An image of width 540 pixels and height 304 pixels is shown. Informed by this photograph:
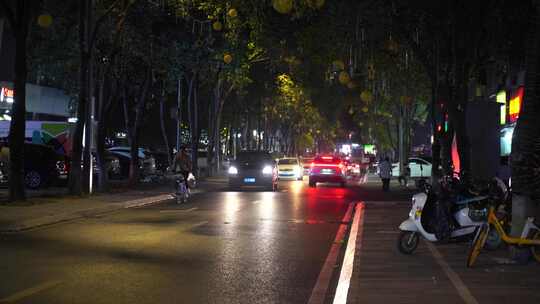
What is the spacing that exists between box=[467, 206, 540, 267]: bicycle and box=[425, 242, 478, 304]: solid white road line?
0.42 m

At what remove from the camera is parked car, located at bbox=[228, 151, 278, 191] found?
1339 inches

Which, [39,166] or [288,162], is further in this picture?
[288,162]

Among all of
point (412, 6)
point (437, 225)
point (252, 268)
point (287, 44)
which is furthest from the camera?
point (287, 44)

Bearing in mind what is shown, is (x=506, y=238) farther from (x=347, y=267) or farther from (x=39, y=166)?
(x=39, y=166)

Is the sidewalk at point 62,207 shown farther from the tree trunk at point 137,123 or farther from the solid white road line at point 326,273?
the solid white road line at point 326,273

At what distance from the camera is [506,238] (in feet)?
Answer: 34.8

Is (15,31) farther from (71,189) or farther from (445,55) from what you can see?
(445,55)

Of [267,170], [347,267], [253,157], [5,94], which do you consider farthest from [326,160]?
[347,267]

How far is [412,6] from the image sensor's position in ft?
77.0

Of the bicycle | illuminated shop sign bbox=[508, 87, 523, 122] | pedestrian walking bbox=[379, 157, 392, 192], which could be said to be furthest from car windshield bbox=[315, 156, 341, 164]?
the bicycle

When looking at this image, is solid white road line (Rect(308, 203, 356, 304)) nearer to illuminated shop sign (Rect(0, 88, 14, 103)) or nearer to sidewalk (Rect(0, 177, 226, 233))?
sidewalk (Rect(0, 177, 226, 233))

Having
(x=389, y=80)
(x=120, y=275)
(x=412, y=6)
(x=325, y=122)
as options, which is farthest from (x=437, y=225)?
(x=325, y=122)

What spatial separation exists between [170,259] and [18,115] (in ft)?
37.9

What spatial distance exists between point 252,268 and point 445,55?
17.1m
